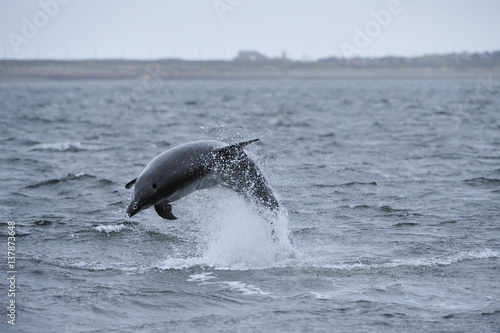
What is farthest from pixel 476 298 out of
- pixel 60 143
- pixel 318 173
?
pixel 60 143

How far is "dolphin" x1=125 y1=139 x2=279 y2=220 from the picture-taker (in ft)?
29.8

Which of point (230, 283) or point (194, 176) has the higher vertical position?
point (194, 176)

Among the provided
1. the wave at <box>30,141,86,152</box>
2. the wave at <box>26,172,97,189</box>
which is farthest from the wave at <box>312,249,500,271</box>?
the wave at <box>30,141,86,152</box>

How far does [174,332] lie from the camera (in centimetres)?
772

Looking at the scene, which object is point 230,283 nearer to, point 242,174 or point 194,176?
point 194,176

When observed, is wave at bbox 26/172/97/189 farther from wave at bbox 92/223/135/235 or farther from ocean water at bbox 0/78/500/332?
wave at bbox 92/223/135/235

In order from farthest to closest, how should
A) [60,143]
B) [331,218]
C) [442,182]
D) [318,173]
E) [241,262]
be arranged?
[60,143]
[318,173]
[442,182]
[331,218]
[241,262]

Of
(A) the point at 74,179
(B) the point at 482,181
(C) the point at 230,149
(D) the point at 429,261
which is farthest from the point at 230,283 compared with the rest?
(B) the point at 482,181

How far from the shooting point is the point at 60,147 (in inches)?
1056

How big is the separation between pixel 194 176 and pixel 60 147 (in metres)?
18.4

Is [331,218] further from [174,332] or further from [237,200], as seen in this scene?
[174,332]

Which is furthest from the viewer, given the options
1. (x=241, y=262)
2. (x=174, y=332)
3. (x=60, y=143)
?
(x=60, y=143)

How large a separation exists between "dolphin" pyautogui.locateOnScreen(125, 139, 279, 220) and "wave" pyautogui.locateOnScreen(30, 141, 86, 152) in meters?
16.4

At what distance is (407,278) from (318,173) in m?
10.0
